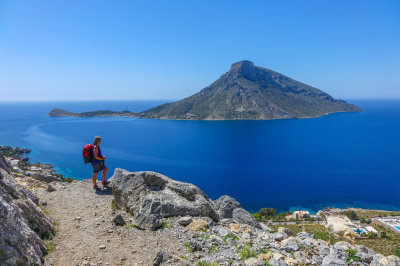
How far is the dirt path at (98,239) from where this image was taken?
669 cm

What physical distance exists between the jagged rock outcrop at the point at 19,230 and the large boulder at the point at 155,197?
130 inches

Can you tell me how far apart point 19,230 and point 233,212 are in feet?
34.7

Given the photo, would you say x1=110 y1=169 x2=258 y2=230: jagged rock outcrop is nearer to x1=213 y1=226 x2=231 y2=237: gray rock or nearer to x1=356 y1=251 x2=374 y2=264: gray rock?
x1=213 y1=226 x2=231 y2=237: gray rock

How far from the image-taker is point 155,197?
10.2 metres

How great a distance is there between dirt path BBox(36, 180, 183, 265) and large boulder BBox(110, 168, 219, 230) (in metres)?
0.68

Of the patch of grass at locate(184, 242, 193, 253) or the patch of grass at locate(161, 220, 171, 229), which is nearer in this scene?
the patch of grass at locate(184, 242, 193, 253)

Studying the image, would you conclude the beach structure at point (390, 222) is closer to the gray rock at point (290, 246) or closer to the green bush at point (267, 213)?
the green bush at point (267, 213)

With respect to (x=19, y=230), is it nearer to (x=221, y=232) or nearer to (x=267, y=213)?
(x=221, y=232)

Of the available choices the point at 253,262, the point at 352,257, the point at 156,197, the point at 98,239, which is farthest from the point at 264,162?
the point at 98,239

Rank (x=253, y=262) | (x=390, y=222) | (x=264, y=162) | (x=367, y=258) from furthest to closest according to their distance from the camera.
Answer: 1. (x=264, y=162)
2. (x=390, y=222)
3. (x=367, y=258)
4. (x=253, y=262)

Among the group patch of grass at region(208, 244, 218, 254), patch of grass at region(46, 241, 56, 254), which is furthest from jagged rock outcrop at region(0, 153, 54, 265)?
patch of grass at region(208, 244, 218, 254)

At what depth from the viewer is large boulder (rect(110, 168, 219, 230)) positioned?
9797 mm

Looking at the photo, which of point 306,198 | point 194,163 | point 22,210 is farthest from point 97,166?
point 194,163

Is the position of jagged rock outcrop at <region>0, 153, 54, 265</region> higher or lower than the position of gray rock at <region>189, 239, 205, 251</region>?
higher
